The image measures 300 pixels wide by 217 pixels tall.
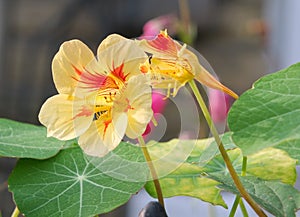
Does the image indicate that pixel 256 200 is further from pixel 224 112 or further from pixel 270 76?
pixel 224 112

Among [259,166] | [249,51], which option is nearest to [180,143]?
[259,166]

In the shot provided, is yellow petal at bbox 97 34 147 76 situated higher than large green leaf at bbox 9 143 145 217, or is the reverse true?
yellow petal at bbox 97 34 147 76

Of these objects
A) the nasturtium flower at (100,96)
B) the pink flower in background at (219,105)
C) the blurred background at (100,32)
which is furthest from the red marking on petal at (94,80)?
the blurred background at (100,32)

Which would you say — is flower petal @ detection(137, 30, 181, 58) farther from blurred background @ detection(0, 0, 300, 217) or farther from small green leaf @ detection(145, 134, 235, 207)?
blurred background @ detection(0, 0, 300, 217)


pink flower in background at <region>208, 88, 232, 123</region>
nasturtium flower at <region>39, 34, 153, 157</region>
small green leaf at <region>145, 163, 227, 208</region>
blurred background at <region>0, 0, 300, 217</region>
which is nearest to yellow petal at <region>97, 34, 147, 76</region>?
nasturtium flower at <region>39, 34, 153, 157</region>

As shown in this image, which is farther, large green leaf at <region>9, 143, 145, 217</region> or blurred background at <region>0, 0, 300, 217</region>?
blurred background at <region>0, 0, 300, 217</region>

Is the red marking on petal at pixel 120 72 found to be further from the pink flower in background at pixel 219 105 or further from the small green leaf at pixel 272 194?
the pink flower in background at pixel 219 105
